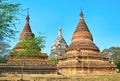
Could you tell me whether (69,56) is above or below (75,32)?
below

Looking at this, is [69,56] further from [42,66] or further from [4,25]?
[4,25]

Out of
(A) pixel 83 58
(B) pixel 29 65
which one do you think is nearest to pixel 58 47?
(A) pixel 83 58

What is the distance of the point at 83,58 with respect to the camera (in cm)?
3934

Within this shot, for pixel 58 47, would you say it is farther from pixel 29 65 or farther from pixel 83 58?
pixel 29 65

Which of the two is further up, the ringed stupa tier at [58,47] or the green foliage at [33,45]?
the ringed stupa tier at [58,47]

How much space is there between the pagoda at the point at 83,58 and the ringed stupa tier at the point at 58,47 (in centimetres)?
1358

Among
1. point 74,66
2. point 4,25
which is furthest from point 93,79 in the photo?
point 4,25

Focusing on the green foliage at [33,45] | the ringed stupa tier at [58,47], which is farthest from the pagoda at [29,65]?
the ringed stupa tier at [58,47]

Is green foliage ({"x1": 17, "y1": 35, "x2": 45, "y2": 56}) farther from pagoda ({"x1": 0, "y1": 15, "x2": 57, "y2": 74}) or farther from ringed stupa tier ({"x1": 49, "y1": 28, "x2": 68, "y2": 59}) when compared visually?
ringed stupa tier ({"x1": 49, "y1": 28, "x2": 68, "y2": 59})

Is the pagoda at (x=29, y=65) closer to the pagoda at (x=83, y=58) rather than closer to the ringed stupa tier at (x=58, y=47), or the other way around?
the pagoda at (x=83, y=58)

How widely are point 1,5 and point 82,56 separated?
21886 mm

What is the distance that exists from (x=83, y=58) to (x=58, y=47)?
1822cm

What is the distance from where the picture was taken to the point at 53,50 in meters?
58.4

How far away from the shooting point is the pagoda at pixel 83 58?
3794cm
